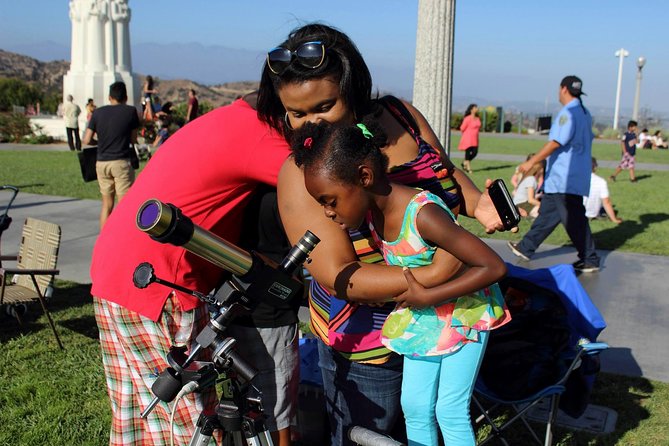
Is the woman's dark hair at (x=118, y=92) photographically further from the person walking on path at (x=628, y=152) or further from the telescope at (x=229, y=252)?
the person walking on path at (x=628, y=152)

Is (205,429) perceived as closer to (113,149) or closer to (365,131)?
(365,131)

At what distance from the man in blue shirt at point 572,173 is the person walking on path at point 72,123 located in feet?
63.8

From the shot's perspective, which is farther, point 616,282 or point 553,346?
point 616,282

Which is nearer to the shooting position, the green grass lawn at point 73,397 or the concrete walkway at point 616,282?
the green grass lawn at point 73,397

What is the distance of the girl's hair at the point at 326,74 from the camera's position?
1.99 metres

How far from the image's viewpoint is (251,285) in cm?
160

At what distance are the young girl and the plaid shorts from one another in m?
0.67

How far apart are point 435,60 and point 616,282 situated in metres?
3.19

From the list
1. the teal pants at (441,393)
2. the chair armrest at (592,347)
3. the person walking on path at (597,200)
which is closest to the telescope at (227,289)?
the teal pants at (441,393)

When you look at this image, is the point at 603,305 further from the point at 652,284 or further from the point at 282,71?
the point at 282,71

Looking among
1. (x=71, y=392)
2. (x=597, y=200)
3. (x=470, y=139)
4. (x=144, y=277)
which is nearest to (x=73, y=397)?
(x=71, y=392)

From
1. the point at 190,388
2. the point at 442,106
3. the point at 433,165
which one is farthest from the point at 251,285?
the point at 442,106

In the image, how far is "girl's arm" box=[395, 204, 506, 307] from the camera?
1.98m

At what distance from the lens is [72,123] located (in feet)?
77.9
